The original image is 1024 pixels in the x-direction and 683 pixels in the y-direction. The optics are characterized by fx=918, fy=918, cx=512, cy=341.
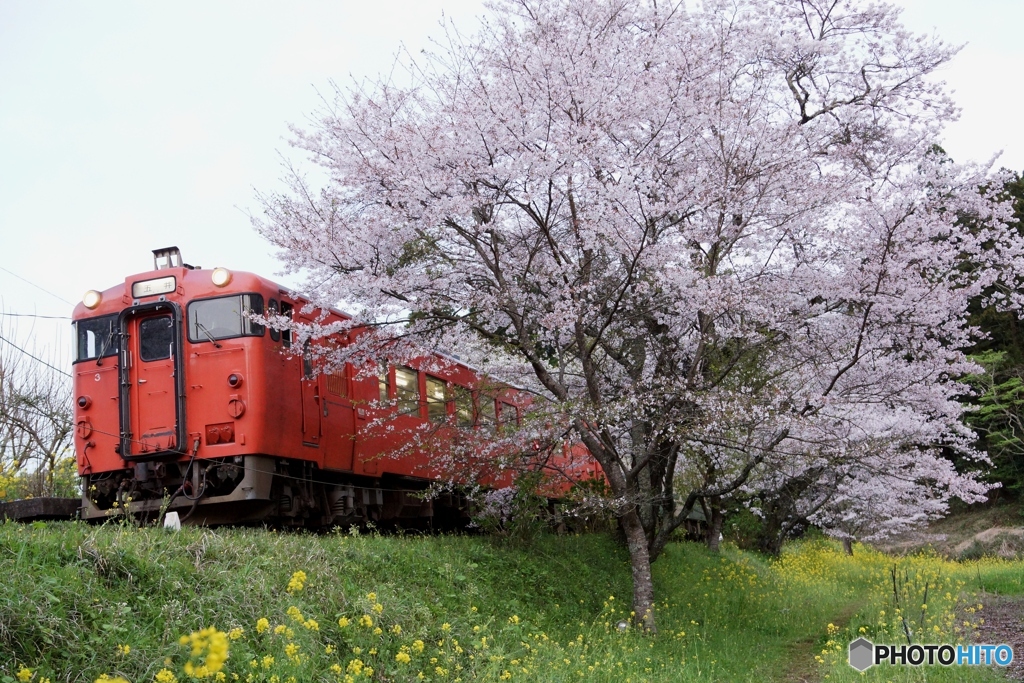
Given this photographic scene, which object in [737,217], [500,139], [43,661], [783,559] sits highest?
[500,139]

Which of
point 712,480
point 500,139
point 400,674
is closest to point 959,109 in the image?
point 712,480

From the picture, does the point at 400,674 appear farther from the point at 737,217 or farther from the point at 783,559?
the point at 783,559

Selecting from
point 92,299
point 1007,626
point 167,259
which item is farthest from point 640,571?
point 92,299

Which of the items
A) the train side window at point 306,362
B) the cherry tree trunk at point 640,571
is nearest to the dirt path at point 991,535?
the cherry tree trunk at point 640,571

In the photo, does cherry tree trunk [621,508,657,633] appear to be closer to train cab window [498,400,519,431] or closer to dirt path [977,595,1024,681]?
train cab window [498,400,519,431]

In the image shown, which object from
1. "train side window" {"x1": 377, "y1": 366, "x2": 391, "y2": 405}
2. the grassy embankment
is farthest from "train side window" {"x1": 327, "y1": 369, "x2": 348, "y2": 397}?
the grassy embankment

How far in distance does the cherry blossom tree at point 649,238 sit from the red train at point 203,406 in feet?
2.72

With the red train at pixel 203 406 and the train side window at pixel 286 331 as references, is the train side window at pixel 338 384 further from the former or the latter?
the train side window at pixel 286 331

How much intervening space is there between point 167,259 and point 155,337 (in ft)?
3.05

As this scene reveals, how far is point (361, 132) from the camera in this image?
964cm

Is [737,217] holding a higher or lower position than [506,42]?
lower

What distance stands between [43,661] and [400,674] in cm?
208

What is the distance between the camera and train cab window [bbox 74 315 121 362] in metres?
9.91

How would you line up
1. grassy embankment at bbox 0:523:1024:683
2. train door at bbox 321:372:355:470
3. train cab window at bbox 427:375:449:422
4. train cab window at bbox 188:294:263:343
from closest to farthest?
grassy embankment at bbox 0:523:1024:683, train cab window at bbox 188:294:263:343, train door at bbox 321:372:355:470, train cab window at bbox 427:375:449:422
